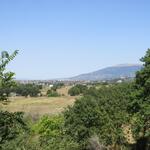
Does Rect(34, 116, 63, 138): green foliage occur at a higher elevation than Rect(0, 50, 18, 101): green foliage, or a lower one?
lower

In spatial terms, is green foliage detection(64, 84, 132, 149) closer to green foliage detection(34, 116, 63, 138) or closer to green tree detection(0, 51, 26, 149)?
green foliage detection(34, 116, 63, 138)

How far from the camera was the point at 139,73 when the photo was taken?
44.9 meters

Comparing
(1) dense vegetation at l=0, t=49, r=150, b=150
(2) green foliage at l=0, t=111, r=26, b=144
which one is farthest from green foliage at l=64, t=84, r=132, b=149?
(2) green foliage at l=0, t=111, r=26, b=144

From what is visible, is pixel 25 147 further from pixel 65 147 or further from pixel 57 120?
pixel 57 120

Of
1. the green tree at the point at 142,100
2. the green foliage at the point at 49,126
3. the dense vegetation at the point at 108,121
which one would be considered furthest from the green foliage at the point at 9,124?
the green foliage at the point at 49,126

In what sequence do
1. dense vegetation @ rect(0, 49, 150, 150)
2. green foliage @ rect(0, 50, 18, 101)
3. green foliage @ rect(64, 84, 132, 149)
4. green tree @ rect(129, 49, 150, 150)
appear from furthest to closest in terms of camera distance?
green foliage @ rect(64, 84, 132, 149) → dense vegetation @ rect(0, 49, 150, 150) → green tree @ rect(129, 49, 150, 150) → green foliage @ rect(0, 50, 18, 101)

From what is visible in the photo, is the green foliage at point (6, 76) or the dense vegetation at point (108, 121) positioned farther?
the dense vegetation at point (108, 121)

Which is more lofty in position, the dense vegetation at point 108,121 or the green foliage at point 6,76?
the green foliage at point 6,76

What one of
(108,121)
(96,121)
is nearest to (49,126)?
(96,121)

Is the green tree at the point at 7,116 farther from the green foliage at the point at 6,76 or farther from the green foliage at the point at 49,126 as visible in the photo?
the green foliage at the point at 49,126

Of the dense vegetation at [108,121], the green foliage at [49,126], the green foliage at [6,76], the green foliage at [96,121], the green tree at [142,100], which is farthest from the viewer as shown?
the green foliage at [49,126]

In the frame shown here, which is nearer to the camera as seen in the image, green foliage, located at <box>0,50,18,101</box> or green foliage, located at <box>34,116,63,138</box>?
green foliage, located at <box>0,50,18,101</box>

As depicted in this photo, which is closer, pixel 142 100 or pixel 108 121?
pixel 142 100

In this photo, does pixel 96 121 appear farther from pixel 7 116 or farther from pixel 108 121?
pixel 7 116
